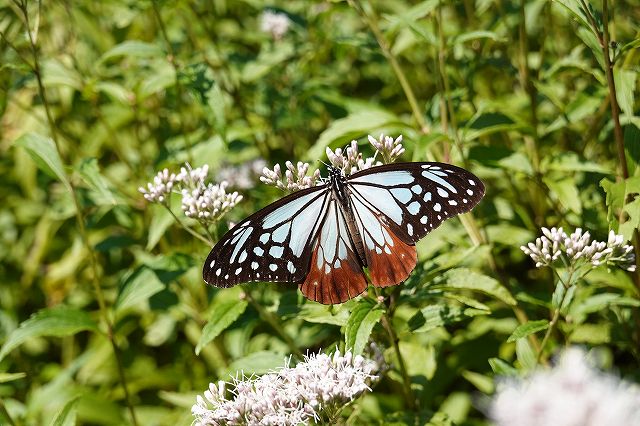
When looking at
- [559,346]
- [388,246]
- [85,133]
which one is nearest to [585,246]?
[388,246]

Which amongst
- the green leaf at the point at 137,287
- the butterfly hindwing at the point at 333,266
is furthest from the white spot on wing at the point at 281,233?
the green leaf at the point at 137,287

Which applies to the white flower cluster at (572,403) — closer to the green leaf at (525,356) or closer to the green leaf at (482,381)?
the green leaf at (525,356)

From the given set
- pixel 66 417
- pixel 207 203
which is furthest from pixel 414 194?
pixel 66 417

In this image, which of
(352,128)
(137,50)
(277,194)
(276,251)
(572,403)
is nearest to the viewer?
(572,403)

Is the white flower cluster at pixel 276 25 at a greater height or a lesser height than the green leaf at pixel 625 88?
greater

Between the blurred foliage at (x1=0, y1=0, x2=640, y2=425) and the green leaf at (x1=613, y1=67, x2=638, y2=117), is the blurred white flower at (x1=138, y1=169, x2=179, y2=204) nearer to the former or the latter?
the blurred foliage at (x1=0, y1=0, x2=640, y2=425)

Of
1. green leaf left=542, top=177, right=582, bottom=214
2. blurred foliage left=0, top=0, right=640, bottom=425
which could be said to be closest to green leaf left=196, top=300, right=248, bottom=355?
blurred foliage left=0, top=0, right=640, bottom=425

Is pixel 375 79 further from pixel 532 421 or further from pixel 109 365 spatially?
pixel 532 421

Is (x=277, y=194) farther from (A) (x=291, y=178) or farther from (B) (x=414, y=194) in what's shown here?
(B) (x=414, y=194)
